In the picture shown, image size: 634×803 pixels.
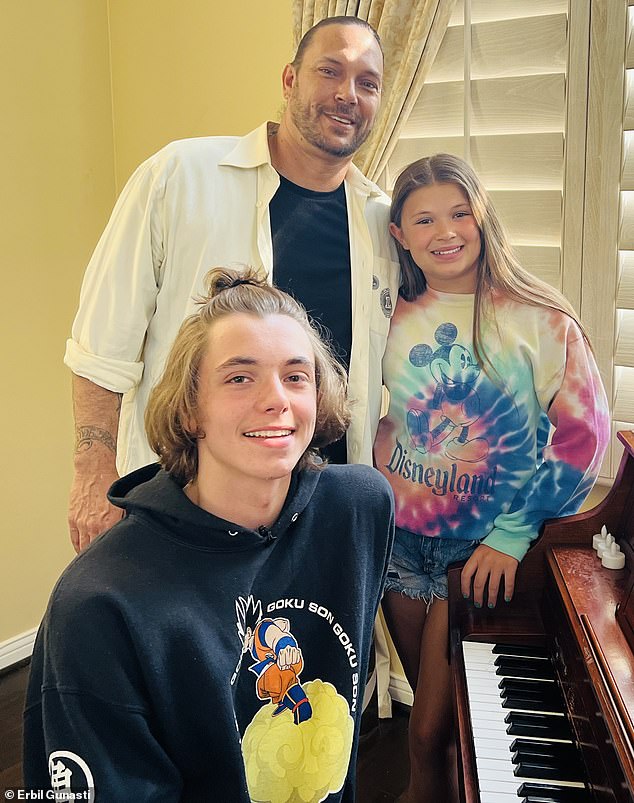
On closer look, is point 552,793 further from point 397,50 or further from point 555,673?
point 397,50

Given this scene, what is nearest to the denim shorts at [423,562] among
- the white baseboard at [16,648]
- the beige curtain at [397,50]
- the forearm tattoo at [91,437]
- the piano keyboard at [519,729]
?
the piano keyboard at [519,729]

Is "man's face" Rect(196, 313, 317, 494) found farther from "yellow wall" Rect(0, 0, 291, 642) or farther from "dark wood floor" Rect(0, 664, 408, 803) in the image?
"yellow wall" Rect(0, 0, 291, 642)

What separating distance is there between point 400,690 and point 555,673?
1.12 m

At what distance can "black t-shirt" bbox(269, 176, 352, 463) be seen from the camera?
1829 mm

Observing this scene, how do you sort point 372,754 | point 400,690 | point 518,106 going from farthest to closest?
point 400,690
point 372,754
point 518,106

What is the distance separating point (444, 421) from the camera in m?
1.69

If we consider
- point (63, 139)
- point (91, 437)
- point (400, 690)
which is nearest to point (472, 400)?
point (91, 437)

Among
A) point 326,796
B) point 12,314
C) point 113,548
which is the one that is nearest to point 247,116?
point 12,314

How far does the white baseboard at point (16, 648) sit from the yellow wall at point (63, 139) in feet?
0.07

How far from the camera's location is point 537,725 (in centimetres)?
140

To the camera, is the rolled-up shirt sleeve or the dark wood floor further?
the dark wood floor

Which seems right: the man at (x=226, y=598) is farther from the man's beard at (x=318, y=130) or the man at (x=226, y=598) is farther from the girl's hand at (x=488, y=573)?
the man's beard at (x=318, y=130)

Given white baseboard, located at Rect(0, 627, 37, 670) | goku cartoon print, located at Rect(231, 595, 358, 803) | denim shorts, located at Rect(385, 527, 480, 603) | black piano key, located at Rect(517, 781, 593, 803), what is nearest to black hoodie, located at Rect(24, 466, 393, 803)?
goku cartoon print, located at Rect(231, 595, 358, 803)

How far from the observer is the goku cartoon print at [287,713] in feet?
4.44
